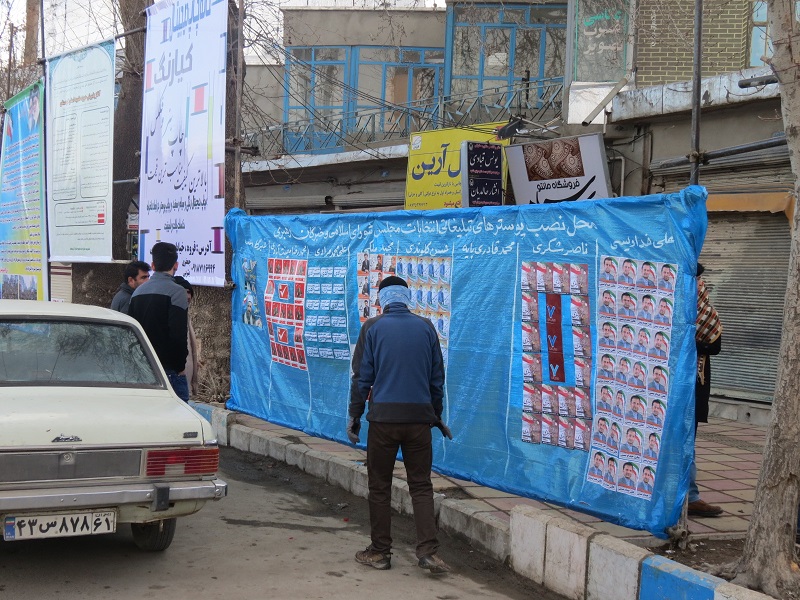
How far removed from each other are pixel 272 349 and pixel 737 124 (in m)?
6.56

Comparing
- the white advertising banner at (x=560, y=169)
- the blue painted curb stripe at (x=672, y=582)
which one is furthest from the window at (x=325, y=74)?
the blue painted curb stripe at (x=672, y=582)

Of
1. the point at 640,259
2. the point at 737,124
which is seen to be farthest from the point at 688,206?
the point at 737,124

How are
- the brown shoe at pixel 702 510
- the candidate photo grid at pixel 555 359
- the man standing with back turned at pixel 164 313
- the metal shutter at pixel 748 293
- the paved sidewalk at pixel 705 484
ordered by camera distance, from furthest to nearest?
the metal shutter at pixel 748 293 < the man standing with back turned at pixel 164 313 < the brown shoe at pixel 702 510 < the candidate photo grid at pixel 555 359 < the paved sidewalk at pixel 705 484

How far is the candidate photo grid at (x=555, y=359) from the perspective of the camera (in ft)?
19.1

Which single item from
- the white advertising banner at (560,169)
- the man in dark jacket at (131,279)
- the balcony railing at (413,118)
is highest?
the balcony railing at (413,118)

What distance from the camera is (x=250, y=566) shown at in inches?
211

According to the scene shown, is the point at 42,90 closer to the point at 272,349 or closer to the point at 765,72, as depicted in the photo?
the point at 272,349

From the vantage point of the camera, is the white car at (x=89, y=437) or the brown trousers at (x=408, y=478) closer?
the white car at (x=89, y=437)

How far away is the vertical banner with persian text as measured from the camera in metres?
16.2

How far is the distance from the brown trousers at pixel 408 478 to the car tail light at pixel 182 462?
92 centimetres

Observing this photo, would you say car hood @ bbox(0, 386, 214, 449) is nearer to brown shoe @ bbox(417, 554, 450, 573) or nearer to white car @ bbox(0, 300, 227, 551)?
white car @ bbox(0, 300, 227, 551)

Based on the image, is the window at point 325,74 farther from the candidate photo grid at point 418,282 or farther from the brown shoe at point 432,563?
the brown shoe at point 432,563

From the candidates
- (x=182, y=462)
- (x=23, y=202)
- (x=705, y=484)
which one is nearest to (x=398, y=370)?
(x=182, y=462)

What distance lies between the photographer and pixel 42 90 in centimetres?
1617
